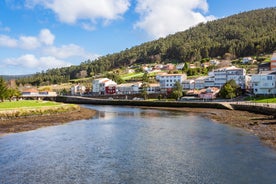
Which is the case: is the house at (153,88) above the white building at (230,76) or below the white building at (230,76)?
below

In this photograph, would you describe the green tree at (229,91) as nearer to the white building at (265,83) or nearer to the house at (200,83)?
the white building at (265,83)

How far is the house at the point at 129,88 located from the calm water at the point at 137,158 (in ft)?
266

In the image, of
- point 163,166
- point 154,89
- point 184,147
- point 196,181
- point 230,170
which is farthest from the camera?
point 154,89

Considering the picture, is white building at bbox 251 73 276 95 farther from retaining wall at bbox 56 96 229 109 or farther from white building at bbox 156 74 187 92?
white building at bbox 156 74 187 92

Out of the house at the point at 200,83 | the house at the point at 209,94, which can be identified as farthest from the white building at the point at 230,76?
the house at the point at 209,94

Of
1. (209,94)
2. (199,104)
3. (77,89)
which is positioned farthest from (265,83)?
(77,89)

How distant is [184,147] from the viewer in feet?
93.0

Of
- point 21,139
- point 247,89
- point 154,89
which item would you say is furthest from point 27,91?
point 21,139

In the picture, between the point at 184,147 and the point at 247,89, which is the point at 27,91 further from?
the point at 184,147

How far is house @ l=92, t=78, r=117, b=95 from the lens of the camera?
133062 millimetres

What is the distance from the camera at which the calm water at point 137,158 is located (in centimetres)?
1994

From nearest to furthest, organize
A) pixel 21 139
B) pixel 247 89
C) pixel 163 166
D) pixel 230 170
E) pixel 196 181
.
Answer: pixel 196 181
pixel 230 170
pixel 163 166
pixel 21 139
pixel 247 89

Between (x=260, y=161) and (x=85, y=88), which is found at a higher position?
(x=85, y=88)

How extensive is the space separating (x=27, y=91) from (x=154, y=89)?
74.9 meters
